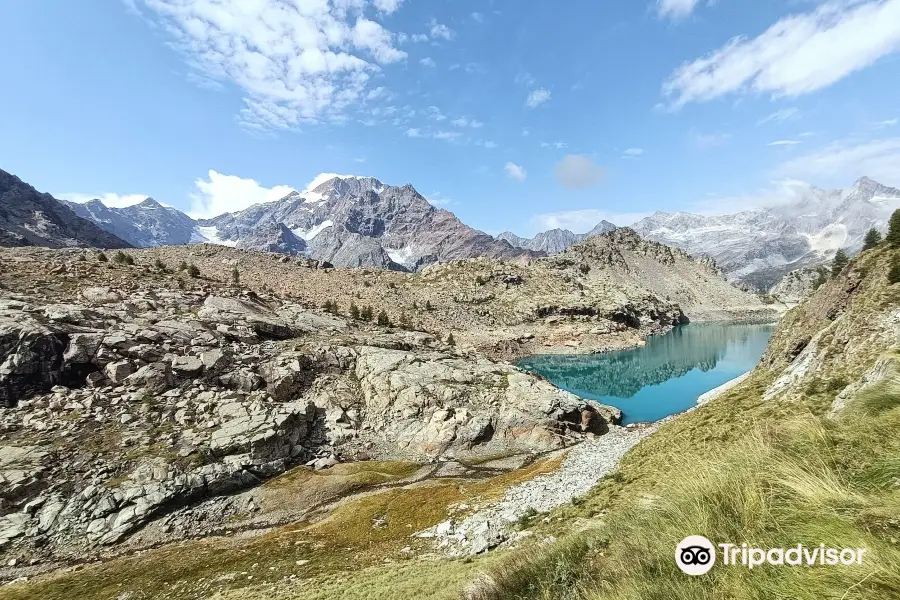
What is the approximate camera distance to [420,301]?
11300 centimetres

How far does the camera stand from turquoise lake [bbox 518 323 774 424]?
206 feet

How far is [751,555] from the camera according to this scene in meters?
4.31

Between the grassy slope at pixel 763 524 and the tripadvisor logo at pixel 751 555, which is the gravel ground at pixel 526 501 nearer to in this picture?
the grassy slope at pixel 763 524

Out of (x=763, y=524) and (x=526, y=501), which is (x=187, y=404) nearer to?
(x=526, y=501)

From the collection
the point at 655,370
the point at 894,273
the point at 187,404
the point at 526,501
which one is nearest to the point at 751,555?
the point at 526,501

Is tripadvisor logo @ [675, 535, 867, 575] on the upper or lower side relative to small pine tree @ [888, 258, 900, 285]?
lower

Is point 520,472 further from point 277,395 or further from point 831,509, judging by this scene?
point 831,509

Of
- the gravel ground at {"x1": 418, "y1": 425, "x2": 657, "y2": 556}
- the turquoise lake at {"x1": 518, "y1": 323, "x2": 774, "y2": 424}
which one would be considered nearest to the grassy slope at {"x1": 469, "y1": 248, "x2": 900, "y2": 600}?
the gravel ground at {"x1": 418, "y1": 425, "x2": 657, "y2": 556}

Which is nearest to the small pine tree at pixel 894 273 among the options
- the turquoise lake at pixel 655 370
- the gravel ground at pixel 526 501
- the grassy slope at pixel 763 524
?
the gravel ground at pixel 526 501

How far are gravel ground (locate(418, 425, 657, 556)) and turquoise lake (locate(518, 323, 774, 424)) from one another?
65.0 feet

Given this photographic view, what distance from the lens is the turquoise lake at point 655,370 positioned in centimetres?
6294

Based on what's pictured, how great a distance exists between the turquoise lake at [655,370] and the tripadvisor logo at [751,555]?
167 ft

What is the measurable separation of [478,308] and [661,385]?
54970 millimetres

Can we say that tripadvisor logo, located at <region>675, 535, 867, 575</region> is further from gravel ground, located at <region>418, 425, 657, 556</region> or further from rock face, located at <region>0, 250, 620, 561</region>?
rock face, located at <region>0, 250, 620, 561</region>
